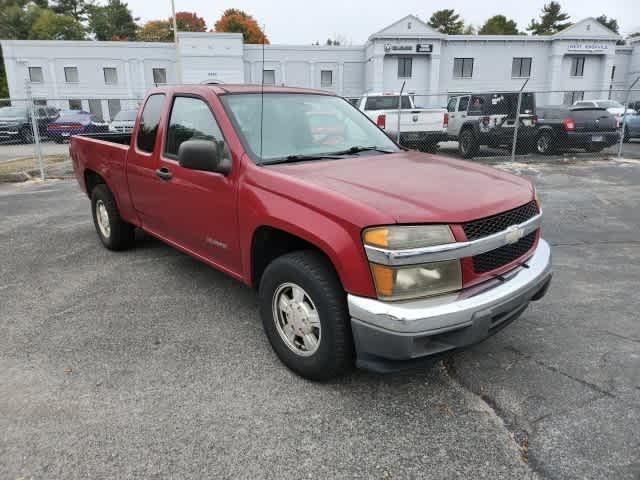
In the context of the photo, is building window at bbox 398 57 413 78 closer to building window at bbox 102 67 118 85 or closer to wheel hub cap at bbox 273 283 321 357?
building window at bbox 102 67 118 85

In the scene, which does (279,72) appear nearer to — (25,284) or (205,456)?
(25,284)

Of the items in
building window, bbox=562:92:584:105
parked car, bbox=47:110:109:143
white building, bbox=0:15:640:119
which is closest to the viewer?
parked car, bbox=47:110:109:143

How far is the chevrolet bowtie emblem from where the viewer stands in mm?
2767

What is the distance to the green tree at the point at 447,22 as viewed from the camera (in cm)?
6662

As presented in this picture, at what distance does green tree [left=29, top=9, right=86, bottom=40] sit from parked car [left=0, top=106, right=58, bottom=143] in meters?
46.7

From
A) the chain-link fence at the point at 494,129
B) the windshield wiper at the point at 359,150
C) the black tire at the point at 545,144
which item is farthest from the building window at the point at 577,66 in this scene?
the windshield wiper at the point at 359,150

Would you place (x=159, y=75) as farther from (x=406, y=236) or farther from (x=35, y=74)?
(x=406, y=236)

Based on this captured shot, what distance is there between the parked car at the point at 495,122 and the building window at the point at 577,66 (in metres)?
32.7

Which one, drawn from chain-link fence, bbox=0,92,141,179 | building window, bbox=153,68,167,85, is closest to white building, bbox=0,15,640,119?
building window, bbox=153,68,167,85

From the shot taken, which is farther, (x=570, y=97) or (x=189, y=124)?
(x=570, y=97)

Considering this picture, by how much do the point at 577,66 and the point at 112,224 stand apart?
45237 mm

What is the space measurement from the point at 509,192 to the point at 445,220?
749 mm

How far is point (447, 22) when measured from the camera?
6719 cm

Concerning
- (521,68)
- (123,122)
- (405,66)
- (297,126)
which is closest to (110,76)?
(405,66)
